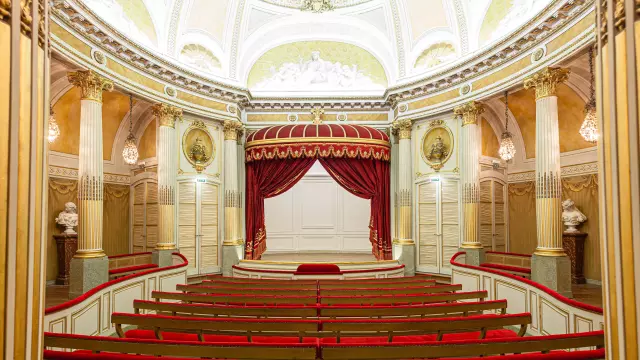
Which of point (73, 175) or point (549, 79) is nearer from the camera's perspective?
point (549, 79)

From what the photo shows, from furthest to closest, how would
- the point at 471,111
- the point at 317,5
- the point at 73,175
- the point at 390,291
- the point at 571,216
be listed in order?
the point at 317,5
the point at 73,175
the point at 471,111
the point at 571,216
the point at 390,291

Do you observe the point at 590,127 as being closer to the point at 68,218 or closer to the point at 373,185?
the point at 373,185

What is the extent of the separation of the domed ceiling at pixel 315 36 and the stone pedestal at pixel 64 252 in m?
5.05

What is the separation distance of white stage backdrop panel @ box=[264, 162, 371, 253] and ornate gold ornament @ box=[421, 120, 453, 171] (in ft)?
13.3

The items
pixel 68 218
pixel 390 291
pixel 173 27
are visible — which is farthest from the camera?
pixel 173 27

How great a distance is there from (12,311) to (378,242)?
10.9m

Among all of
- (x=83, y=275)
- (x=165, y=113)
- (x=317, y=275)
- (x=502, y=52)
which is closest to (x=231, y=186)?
(x=165, y=113)

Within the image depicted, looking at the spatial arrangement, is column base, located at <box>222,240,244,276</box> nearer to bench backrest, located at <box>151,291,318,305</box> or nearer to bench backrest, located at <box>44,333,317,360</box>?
bench backrest, located at <box>151,291,318,305</box>

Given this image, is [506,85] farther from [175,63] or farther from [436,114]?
[175,63]

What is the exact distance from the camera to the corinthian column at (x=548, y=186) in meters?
7.32

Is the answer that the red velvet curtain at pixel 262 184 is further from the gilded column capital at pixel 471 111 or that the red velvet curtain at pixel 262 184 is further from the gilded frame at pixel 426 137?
the gilded column capital at pixel 471 111

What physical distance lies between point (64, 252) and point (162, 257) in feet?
7.55

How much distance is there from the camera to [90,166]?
7668 millimetres

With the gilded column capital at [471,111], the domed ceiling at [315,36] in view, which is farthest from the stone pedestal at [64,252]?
the gilded column capital at [471,111]
